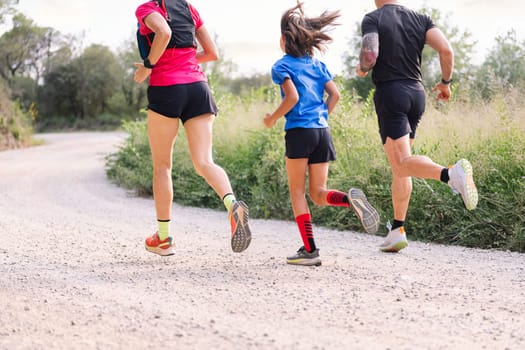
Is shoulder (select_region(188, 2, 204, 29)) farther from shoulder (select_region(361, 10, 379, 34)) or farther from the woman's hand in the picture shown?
shoulder (select_region(361, 10, 379, 34))

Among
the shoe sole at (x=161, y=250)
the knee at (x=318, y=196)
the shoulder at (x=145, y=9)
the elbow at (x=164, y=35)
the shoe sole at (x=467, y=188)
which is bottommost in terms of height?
the shoe sole at (x=161, y=250)

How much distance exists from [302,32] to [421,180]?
8.79ft

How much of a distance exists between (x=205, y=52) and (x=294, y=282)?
204 cm

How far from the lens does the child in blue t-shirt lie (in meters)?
4.64

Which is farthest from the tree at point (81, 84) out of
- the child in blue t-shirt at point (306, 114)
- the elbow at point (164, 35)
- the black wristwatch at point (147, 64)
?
the child in blue t-shirt at point (306, 114)

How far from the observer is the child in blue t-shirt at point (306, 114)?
4.64 m

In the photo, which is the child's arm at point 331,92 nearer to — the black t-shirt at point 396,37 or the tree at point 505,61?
the black t-shirt at point 396,37

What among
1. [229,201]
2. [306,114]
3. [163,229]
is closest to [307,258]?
[229,201]

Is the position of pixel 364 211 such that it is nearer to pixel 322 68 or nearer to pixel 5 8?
pixel 322 68

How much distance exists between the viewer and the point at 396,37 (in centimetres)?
500

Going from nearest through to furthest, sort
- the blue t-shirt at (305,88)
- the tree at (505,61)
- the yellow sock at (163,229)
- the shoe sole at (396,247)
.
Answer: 1. the blue t-shirt at (305,88)
2. the yellow sock at (163,229)
3. the shoe sole at (396,247)
4. the tree at (505,61)

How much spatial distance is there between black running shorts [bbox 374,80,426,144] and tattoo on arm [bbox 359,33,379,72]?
268 millimetres

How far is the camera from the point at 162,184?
513 cm

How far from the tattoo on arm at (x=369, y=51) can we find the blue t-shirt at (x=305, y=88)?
1.12 feet
